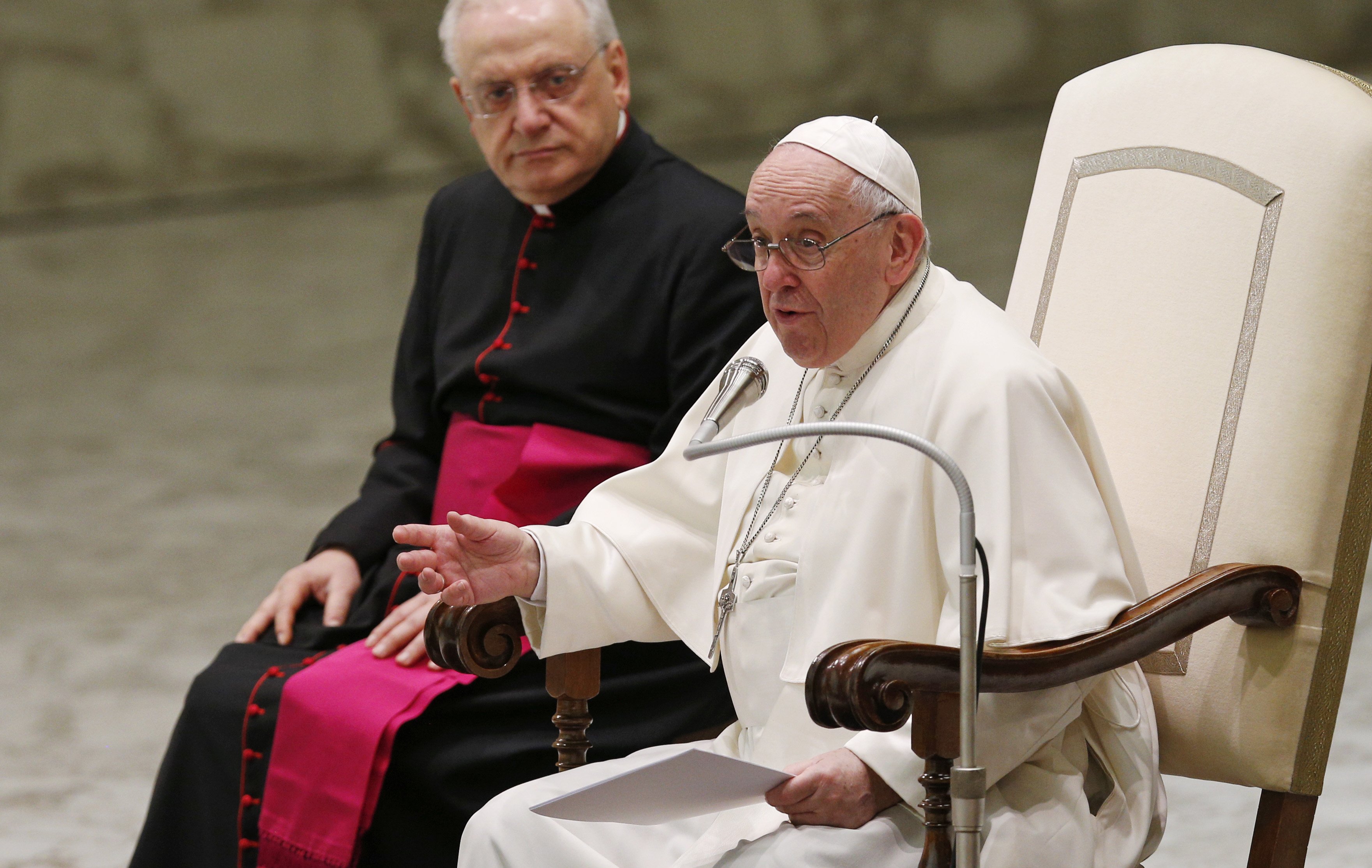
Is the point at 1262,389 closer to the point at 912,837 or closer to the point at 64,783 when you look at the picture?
the point at 912,837

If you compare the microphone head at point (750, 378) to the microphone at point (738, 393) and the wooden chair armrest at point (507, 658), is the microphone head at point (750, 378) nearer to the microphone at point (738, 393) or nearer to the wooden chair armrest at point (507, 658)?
the microphone at point (738, 393)

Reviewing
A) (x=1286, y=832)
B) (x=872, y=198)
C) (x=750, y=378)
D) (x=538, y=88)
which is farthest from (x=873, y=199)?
(x=538, y=88)

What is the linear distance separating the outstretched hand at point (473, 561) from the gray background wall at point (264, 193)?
3.11 meters

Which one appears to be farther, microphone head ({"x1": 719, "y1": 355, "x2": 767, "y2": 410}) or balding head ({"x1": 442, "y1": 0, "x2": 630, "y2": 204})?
balding head ({"x1": 442, "y1": 0, "x2": 630, "y2": 204})

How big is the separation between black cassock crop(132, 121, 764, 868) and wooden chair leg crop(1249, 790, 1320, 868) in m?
1.12

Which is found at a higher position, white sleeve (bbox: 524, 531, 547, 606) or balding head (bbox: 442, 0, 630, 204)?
balding head (bbox: 442, 0, 630, 204)

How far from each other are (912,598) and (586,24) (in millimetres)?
1558

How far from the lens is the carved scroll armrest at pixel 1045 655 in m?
1.86

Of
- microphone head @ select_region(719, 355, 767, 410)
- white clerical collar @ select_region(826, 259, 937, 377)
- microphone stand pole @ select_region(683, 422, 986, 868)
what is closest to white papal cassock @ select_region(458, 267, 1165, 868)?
white clerical collar @ select_region(826, 259, 937, 377)

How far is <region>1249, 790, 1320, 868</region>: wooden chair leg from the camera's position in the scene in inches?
89.9

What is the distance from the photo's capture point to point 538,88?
3242 mm

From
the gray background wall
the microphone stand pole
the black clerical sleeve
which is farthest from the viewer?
the gray background wall

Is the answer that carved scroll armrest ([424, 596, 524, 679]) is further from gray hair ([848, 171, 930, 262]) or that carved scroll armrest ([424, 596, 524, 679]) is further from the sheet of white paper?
gray hair ([848, 171, 930, 262])

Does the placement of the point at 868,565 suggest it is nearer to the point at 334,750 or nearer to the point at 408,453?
the point at 334,750
